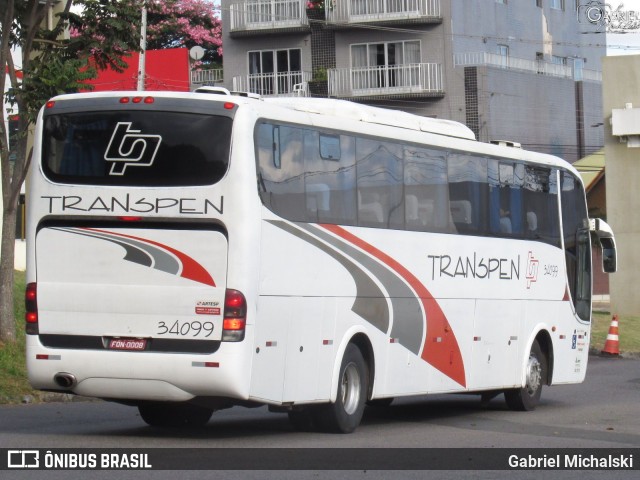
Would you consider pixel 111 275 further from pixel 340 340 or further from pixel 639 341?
pixel 639 341

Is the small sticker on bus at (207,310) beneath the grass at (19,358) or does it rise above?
above

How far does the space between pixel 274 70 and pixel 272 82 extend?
516 millimetres

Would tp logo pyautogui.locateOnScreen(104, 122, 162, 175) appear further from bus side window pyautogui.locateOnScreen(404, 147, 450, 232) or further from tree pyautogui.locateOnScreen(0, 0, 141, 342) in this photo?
tree pyautogui.locateOnScreen(0, 0, 141, 342)

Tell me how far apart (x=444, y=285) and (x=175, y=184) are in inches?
191

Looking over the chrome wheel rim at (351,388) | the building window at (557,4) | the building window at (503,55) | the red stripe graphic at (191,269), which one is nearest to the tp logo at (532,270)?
the chrome wheel rim at (351,388)

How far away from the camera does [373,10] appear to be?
47.9 meters

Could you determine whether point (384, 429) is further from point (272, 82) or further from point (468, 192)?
point (272, 82)

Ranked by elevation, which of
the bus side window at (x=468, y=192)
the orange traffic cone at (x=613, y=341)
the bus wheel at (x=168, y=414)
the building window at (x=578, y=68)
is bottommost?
the orange traffic cone at (x=613, y=341)

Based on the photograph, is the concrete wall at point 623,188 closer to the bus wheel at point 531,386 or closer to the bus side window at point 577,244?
the bus side window at point 577,244

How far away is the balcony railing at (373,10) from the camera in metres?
47.1

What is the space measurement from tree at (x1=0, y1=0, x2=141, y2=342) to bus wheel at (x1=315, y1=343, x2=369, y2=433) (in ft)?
25.3

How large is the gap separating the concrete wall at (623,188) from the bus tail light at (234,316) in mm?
27833

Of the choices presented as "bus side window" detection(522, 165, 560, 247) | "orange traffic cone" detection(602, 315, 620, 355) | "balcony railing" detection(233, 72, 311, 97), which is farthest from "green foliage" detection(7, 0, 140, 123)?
"balcony railing" detection(233, 72, 311, 97)

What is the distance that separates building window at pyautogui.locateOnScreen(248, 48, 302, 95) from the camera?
161ft
